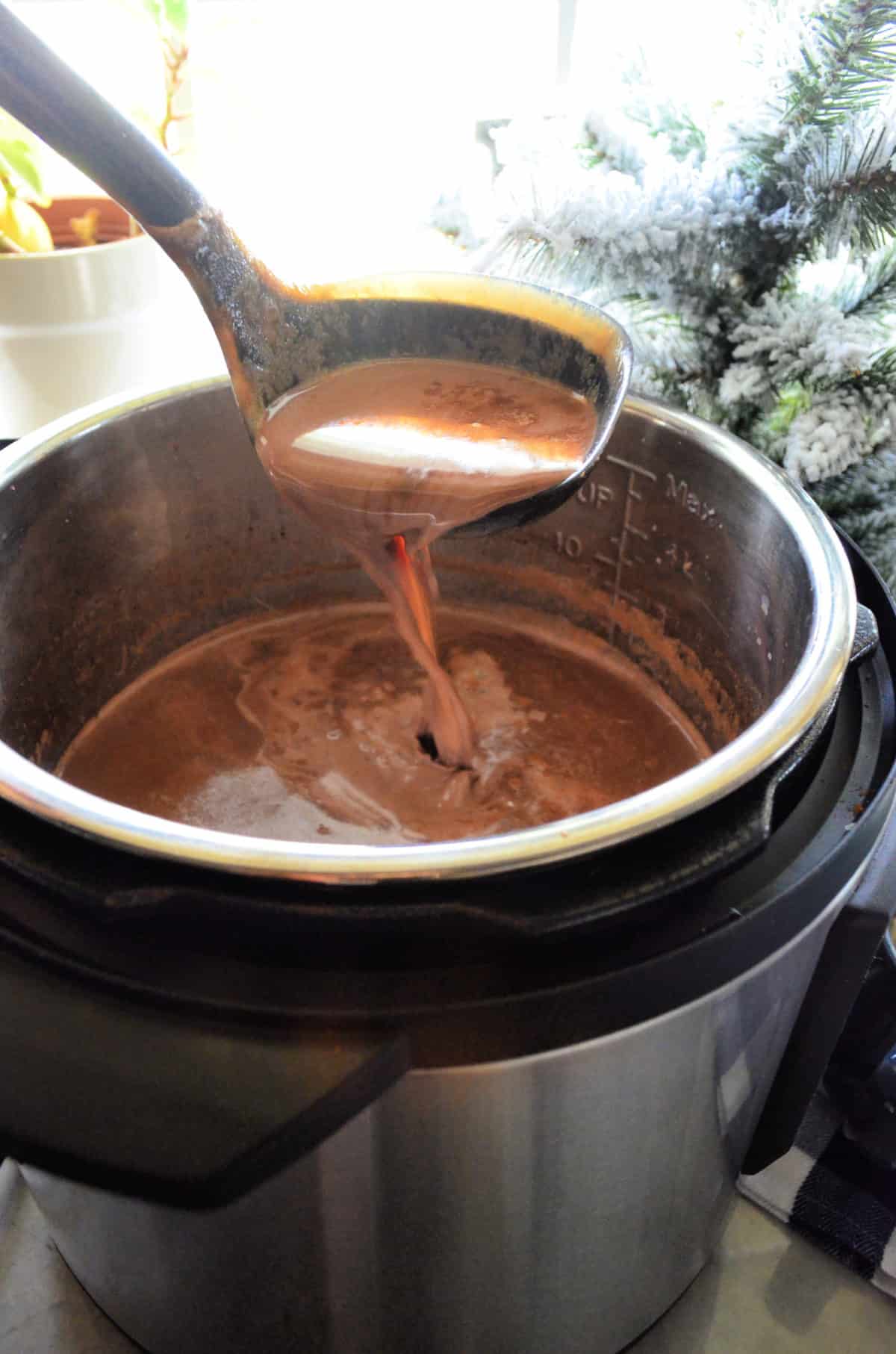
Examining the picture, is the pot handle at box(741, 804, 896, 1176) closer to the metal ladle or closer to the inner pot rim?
the inner pot rim

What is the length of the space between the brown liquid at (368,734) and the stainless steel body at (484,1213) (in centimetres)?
29

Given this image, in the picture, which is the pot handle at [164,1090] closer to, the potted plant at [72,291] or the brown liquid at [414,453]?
the brown liquid at [414,453]

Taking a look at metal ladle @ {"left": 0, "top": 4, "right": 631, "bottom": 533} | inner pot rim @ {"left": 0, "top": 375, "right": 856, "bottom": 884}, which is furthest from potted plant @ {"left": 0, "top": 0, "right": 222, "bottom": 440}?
inner pot rim @ {"left": 0, "top": 375, "right": 856, "bottom": 884}

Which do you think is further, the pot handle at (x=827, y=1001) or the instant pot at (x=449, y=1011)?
the pot handle at (x=827, y=1001)

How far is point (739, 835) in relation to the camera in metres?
0.55

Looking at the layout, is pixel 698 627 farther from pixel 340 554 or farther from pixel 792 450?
pixel 340 554

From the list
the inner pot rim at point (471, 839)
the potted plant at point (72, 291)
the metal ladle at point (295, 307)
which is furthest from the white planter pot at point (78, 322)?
the inner pot rim at point (471, 839)

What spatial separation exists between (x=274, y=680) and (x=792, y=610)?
517 mm

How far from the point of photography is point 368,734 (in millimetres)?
1014

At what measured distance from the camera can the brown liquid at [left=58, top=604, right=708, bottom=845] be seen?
3.04 feet

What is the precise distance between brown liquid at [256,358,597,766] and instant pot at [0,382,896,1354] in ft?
0.43

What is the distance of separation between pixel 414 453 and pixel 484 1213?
511 millimetres

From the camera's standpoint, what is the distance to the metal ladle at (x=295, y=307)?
2.28 feet

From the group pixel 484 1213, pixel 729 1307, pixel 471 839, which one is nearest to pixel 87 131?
pixel 471 839
